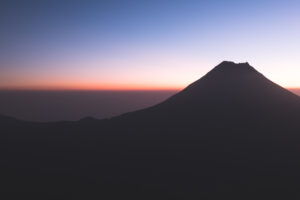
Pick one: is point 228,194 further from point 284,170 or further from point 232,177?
point 284,170

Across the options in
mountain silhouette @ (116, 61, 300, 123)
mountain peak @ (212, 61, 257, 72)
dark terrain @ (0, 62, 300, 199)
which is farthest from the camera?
mountain peak @ (212, 61, 257, 72)

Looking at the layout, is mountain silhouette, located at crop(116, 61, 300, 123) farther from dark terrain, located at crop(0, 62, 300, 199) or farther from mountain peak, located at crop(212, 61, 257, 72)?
dark terrain, located at crop(0, 62, 300, 199)

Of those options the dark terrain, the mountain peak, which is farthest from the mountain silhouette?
the dark terrain

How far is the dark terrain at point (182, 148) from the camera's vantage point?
20047 millimetres

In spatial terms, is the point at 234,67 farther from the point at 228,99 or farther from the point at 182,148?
the point at 182,148

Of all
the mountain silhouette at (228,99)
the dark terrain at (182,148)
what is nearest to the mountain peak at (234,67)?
the mountain silhouette at (228,99)

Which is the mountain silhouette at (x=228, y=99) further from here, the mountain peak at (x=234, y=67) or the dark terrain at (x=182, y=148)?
the dark terrain at (x=182, y=148)

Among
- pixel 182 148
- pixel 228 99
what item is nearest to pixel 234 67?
pixel 228 99

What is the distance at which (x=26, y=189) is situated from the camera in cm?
2119

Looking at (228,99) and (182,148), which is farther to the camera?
(228,99)

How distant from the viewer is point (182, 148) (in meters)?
24.9

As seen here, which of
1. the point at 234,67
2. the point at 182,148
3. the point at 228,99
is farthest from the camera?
the point at 234,67

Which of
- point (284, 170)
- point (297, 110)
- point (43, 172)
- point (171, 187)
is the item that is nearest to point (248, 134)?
point (284, 170)

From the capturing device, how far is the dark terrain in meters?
20.0
